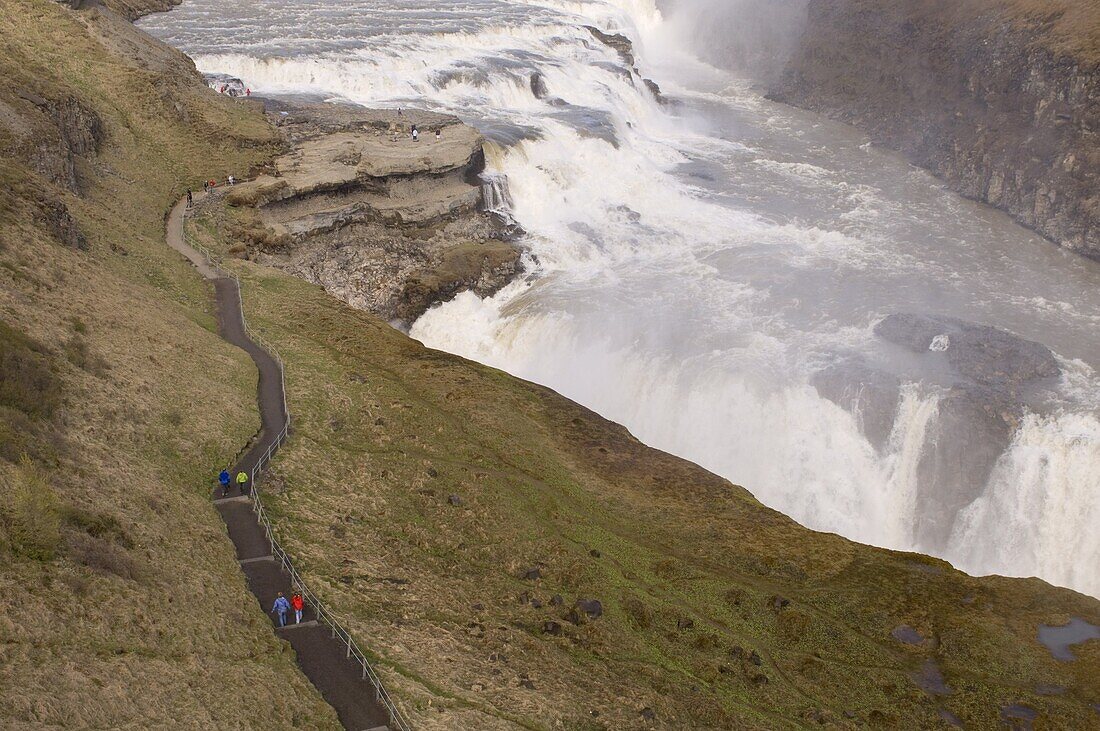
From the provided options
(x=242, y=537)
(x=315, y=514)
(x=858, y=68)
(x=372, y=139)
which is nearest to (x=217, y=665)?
(x=242, y=537)

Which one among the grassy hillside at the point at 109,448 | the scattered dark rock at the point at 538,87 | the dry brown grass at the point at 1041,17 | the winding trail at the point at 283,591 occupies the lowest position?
the winding trail at the point at 283,591

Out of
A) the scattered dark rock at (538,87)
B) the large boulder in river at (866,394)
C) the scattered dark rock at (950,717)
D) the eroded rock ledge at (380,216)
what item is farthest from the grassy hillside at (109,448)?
the scattered dark rock at (538,87)

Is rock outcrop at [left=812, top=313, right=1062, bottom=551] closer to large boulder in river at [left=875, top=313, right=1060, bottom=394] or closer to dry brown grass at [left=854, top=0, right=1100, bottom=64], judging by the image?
large boulder in river at [left=875, top=313, right=1060, bottom=394]

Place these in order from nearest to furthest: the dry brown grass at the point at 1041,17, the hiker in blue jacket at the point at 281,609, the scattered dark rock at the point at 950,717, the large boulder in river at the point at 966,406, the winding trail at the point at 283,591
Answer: the winding trail at the point at 283,591, the hiker in blue jacket at the point at 281,609, the scattered dark rock at the point at 950,717, the large boulder in river at the point at 966,406, the dry brown grass at the point at 1041,17

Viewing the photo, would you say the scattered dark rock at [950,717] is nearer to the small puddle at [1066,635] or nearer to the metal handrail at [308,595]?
the small puddle at [1066,635]

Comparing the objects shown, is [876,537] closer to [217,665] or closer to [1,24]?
[217,665]
